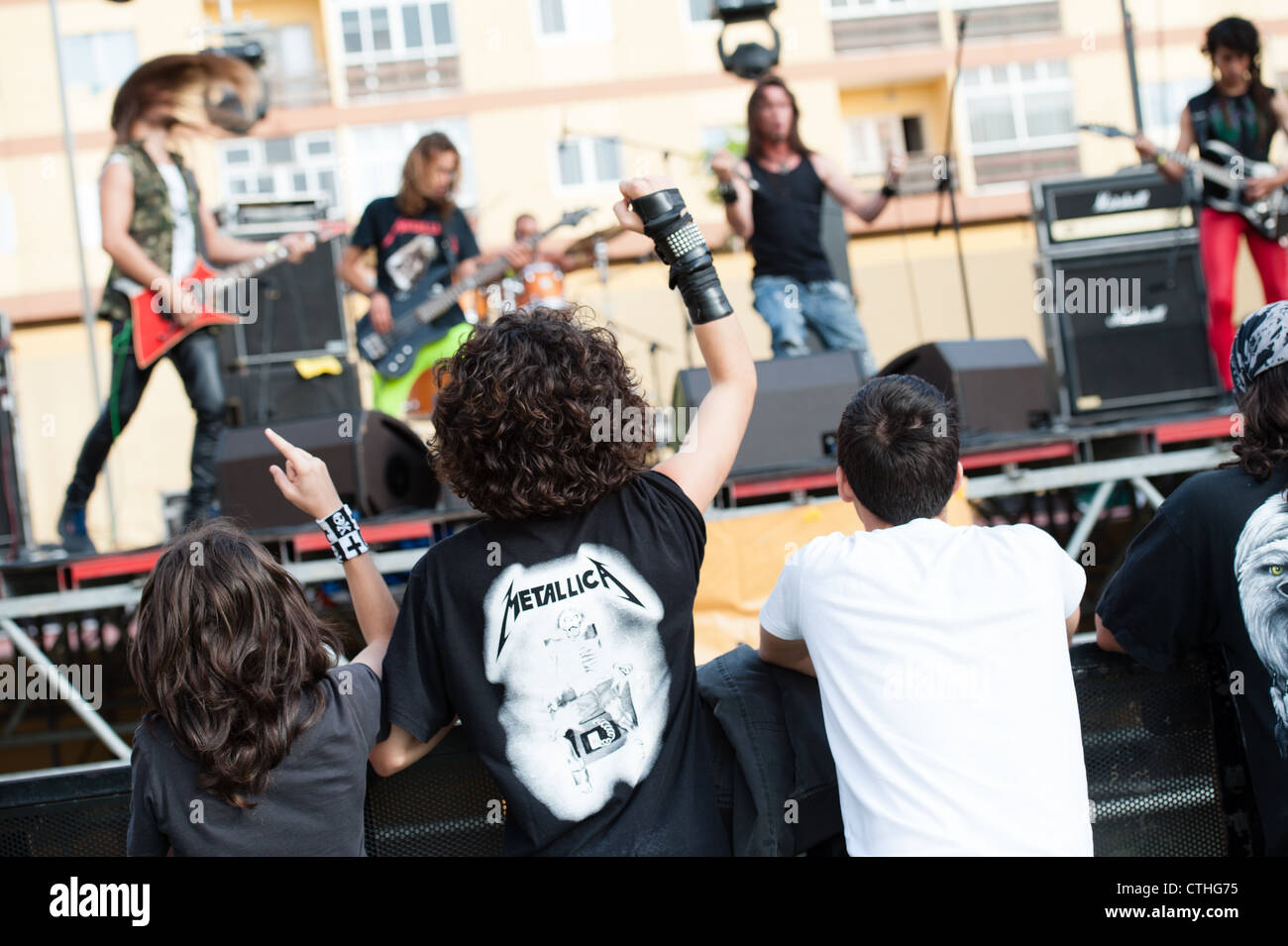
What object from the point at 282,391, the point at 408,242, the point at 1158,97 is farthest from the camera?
the point at 1158,97

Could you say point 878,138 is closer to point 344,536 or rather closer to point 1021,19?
point 1021,19

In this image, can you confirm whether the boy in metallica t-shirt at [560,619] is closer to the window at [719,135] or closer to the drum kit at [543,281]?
the drum kit at [543,281]

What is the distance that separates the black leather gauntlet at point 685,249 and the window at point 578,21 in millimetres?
16239

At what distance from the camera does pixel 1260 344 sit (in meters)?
1.79

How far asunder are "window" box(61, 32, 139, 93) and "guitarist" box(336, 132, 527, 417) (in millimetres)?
14719

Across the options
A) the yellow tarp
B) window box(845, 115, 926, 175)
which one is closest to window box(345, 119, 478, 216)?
window box(845, 115, 926, 175)

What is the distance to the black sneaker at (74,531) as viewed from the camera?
4.16 m

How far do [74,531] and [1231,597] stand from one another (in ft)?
13.0

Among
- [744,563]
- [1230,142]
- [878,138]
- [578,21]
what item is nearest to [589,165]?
[578,21]

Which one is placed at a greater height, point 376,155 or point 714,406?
point 376,155

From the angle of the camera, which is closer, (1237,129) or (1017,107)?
(1237,129)

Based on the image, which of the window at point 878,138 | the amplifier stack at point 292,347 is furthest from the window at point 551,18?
the amplifier stack at point 292,347

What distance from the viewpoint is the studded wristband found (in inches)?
66.8

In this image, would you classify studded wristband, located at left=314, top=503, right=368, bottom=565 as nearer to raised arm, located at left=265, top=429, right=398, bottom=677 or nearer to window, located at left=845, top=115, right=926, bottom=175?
raised arm, located at left=265, top=429, right=398, bottom=677
